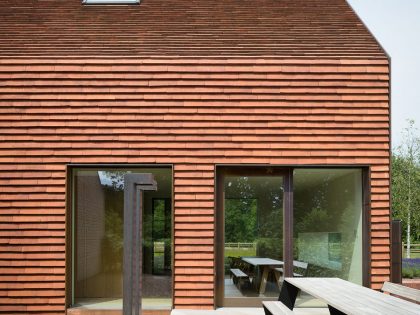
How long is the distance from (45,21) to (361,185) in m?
5.69

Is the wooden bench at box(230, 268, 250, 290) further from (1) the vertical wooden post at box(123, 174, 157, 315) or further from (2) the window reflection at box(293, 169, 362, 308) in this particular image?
(1) the vertical wooden post at box(123, 174, 157, 315)

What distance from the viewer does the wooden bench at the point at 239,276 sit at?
853 centimetres

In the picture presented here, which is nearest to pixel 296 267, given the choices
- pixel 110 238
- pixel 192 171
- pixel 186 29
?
pixel 192 171

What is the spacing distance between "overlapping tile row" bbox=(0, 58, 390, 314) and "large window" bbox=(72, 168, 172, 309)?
0.22 meters

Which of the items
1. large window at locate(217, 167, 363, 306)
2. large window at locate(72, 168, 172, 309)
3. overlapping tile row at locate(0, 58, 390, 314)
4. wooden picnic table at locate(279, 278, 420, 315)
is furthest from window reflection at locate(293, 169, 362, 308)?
large window at locate(72, 168, 172, 309)

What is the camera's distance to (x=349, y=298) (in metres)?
5.18

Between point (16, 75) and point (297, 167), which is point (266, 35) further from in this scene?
point (16, 75)

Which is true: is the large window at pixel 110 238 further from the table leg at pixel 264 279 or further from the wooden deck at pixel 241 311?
the table leg at pixel 264 279

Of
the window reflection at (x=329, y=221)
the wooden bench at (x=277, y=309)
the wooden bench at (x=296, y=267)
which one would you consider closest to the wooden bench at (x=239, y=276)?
the wooden bench at (x=296, y=267)

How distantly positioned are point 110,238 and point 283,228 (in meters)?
2.42

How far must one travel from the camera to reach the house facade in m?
8.52

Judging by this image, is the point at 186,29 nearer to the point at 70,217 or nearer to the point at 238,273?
the point at 70,217

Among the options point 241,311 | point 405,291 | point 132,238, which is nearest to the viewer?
point 132,238

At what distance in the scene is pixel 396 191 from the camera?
24344 mm
